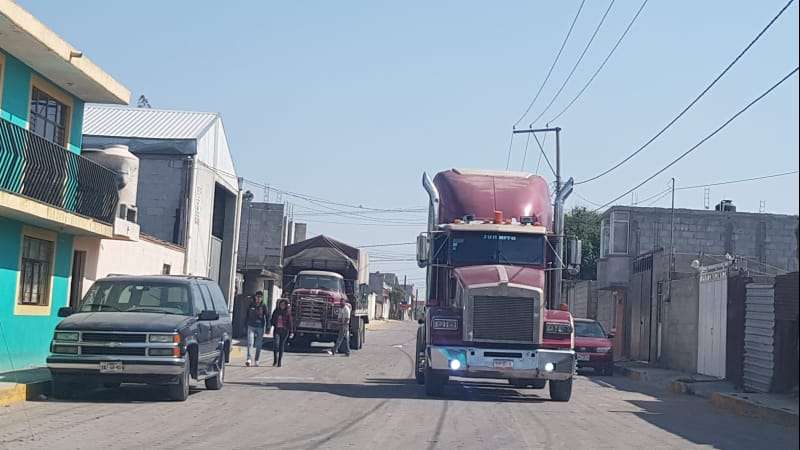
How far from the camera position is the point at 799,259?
262 cm

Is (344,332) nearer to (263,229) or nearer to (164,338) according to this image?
(164,338)

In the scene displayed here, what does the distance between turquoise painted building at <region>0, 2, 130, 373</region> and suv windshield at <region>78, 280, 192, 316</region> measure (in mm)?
2104

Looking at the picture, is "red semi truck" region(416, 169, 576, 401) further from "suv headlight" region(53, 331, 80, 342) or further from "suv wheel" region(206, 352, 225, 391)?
"suv headlight" region(53, 331, 80, 342)

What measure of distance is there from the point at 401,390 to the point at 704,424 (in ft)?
21.3

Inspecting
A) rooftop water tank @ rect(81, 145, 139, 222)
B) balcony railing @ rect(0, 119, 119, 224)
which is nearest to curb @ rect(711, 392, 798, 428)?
balcony railing @ rect(0, 119, 119, 224)

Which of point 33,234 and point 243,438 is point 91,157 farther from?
point 243,438

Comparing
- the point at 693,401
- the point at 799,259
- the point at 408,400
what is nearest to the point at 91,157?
the point at 408,400

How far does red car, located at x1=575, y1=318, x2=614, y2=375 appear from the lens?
28422 millimetres

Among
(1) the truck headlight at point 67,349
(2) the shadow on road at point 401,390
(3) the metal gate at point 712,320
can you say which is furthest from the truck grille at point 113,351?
(3) the metal gate at point 712,320

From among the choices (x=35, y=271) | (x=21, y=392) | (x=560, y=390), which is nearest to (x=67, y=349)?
(x=21, y=392)

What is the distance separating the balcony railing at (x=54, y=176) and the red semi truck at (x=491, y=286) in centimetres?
724

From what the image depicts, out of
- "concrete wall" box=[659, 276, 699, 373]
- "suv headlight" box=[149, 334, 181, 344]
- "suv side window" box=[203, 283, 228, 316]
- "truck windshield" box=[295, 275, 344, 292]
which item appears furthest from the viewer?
"truck windshield" box=[295, 275, 344, 292]

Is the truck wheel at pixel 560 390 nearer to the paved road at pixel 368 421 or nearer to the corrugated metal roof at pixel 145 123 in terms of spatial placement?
the paved road at pixel 368 421

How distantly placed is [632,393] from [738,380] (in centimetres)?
231
